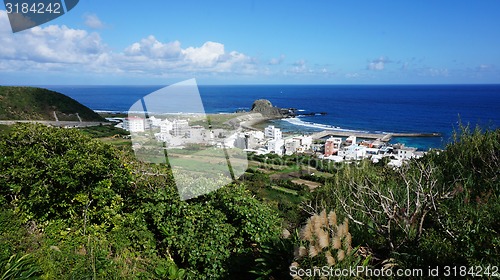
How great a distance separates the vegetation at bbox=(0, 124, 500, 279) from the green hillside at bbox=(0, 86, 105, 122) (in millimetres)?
45011

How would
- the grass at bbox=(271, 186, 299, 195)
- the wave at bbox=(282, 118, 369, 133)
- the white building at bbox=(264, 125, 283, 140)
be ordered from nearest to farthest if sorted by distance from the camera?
the grass at bbox=(271, 186, 299, 195) → the white building at bbox=(264, 125, 283, 140) → the wave at bbox=(282, 118, 369, 133)

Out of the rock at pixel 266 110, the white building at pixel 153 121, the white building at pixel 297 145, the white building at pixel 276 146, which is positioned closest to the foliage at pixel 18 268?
the white building at pixel 153 121

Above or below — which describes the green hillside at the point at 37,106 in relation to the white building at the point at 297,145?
above

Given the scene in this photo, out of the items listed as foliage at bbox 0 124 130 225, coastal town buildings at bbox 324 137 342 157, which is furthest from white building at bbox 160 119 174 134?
coastal town buildings at bbox 324 137 342 157

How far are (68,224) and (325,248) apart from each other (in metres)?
3.23

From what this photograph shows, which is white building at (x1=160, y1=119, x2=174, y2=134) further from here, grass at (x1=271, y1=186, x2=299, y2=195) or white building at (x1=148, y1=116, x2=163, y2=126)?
grass at (x1=271, y1=186, x2=299, y2=195)

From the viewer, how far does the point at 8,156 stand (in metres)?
4.04

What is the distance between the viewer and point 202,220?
143 inches

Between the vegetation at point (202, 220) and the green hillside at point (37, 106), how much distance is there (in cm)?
4501

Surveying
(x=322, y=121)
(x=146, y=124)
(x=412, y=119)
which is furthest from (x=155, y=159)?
(x=412, y=119)

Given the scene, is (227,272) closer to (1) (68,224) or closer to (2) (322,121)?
(1) (68,224)

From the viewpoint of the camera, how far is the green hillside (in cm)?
4374

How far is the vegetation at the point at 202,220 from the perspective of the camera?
89.1 inches

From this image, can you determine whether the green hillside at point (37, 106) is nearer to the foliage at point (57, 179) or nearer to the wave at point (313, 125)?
the wave at point (313, 125)
